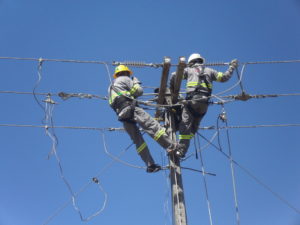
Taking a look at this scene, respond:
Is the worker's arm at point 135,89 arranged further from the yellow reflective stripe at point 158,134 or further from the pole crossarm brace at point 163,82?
the yellow reflective stripe at point 158,134

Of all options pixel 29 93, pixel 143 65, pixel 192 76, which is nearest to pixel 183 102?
pixel 192 76

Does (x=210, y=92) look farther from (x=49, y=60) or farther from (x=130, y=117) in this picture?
(x=49, y=60)

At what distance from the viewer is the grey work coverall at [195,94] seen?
574 centimetres

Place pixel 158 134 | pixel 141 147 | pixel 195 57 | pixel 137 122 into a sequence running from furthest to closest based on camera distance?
1. pixel 195 57
2. pixel 141 147
3. pixel 137 122
4. pixel 158 134

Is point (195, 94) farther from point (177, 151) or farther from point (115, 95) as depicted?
point (115, 95)

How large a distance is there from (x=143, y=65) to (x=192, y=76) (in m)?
0.81

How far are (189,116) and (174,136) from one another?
394mm

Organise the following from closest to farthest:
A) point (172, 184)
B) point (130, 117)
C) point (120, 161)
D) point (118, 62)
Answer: point (172, 184) < point (130, 117) < point (118, 62) < point (120, 161)

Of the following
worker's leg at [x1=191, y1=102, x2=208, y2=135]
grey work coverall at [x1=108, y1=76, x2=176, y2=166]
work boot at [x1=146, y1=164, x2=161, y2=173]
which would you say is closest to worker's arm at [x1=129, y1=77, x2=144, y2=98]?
grey work coverall at [x1=108, y1=76, x2=176, y2=166]

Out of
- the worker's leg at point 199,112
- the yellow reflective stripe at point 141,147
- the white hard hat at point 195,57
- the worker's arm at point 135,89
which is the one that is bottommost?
the yellow reflective stripe at point 141,147

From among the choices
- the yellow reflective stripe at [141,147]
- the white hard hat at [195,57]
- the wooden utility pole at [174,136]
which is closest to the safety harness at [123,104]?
the yellow reflective stripe at [141,147]

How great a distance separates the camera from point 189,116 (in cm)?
580

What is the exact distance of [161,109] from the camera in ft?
20.9

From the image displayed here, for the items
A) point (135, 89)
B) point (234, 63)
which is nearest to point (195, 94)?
point (234, 63)
